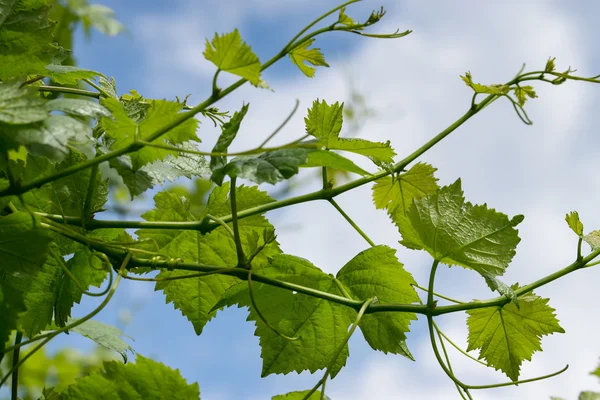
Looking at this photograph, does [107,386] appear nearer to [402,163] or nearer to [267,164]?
[267,164]

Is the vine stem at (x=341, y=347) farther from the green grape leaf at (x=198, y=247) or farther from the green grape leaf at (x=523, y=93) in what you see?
the green grape leaf at (x=523, y=93)

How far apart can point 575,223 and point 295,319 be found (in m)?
0.38

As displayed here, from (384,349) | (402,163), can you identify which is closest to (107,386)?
(384,349)

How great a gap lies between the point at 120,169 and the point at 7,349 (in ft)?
0.67

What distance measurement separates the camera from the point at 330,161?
694 mm

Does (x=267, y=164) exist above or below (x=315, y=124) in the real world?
below

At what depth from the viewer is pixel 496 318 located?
0.92 metres

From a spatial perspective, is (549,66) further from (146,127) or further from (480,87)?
(146,127)

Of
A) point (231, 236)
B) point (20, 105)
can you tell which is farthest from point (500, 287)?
point (20, 105)

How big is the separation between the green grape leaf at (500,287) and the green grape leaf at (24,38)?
55 cm

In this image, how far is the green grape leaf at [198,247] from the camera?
886mm

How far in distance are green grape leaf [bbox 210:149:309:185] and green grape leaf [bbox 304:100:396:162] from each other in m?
0.13

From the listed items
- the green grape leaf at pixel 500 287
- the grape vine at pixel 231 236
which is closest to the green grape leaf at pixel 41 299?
the grape vine at pixel 231 236

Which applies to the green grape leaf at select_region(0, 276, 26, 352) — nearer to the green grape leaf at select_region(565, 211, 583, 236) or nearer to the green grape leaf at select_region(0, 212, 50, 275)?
the green grape leaf at select_region(0, 212, 50, 275)
